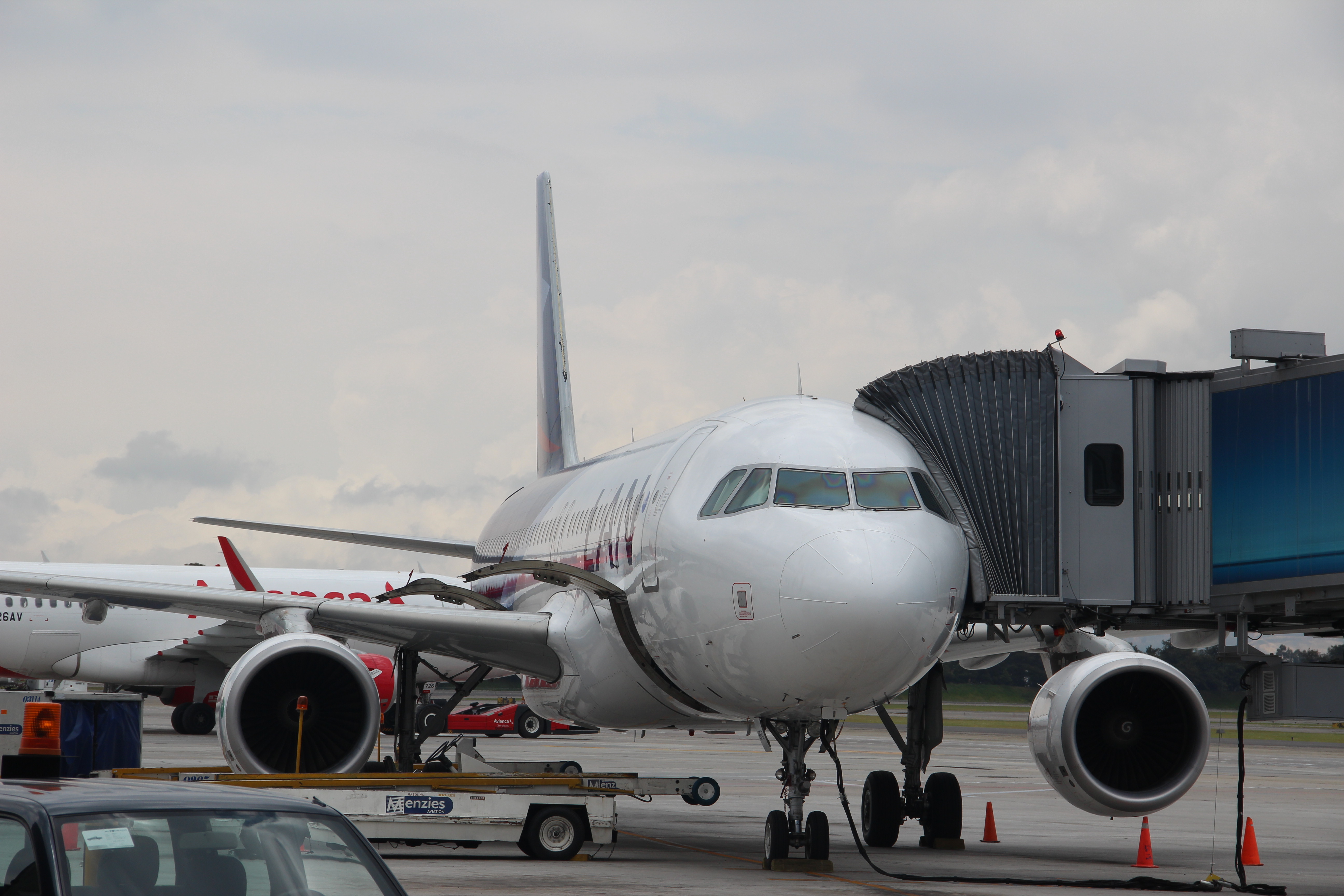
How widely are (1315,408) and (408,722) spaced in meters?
9.28

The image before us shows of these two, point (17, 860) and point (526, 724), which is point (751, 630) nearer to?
point (17, 860)

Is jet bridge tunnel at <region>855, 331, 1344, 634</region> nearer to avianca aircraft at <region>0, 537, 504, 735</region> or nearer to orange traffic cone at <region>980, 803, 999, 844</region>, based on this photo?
orange traffic cone at <region>980, 803, 999, 844</region>

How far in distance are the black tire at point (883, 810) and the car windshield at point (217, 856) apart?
35.5ft

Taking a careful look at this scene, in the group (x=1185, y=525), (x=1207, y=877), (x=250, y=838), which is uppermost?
(x=1185, y=525)

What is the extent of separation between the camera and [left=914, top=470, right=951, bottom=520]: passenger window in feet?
36.6

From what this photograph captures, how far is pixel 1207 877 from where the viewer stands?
12.7 meters

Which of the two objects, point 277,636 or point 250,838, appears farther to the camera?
point 277,636

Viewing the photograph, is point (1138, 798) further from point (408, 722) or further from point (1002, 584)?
point (408, 722)

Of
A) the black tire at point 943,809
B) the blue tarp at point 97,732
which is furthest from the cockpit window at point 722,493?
the blue tarp at point 97,732

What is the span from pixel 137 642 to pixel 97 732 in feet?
67.2

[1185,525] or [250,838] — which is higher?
[1185,525]

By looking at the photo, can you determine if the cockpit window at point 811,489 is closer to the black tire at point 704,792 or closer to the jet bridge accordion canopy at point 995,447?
the jet bridge accordion canopy at point 995,447

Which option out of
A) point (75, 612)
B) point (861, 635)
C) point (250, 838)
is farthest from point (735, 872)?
point (75, 612)

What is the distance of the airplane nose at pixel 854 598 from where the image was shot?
993 cm
